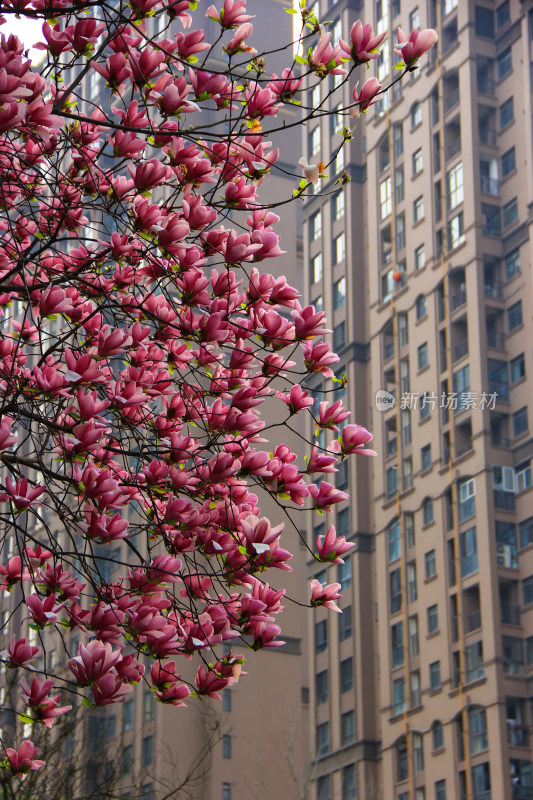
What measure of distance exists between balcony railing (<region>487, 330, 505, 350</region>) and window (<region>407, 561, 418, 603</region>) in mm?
7336

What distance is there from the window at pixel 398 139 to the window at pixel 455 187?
403 centimetres

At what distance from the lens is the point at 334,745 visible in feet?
135

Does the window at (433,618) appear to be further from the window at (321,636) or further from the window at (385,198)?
the window at (385,198)

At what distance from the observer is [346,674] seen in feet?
136

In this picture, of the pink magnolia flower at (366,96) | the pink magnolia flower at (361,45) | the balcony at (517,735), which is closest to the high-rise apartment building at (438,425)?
the balcony at (517,735)

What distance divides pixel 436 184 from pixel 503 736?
1859 centimetres

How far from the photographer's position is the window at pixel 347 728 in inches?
1591

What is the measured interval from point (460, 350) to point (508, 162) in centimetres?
652

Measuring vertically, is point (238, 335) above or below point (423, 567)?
below

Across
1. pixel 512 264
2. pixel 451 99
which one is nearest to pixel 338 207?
pixel 451 99

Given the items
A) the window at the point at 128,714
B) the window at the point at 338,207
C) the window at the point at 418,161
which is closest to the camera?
the window at the point at 128,714

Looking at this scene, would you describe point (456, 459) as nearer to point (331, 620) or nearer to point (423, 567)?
point (423, 567)

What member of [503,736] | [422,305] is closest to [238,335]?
[503,736]

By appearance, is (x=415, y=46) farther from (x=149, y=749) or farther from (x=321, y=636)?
(x=321, y=636)
